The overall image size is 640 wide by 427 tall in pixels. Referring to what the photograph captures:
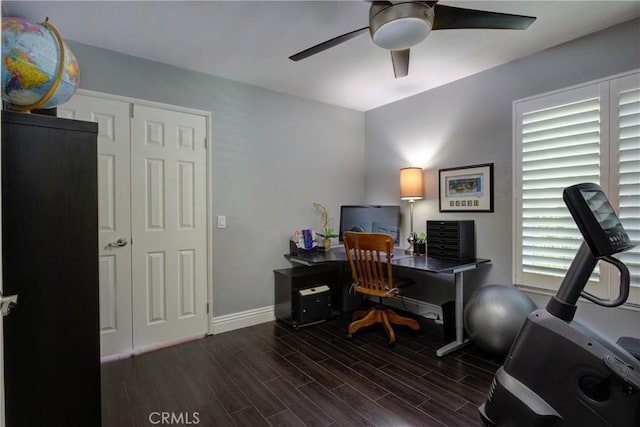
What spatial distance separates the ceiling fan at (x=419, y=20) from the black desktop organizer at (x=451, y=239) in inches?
64.5

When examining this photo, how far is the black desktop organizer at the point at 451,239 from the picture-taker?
2898 millimetres

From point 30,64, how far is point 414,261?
270 centimetres

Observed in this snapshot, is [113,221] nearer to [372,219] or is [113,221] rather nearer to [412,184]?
[372,219]

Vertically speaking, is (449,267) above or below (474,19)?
below

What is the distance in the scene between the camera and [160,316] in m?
2.78

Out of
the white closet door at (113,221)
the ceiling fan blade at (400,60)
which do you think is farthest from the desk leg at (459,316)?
the white closet door at (113,221)

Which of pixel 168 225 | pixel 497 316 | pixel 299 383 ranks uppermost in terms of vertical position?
pixel 168 225

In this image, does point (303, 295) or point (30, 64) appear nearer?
point (30, 64)

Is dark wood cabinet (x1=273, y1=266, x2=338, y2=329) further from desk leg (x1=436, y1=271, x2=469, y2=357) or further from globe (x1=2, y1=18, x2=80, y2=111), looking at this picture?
globe (x1=2, y1=18, x2=80, y2=111)

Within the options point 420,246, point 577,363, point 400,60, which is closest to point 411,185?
point 420,246

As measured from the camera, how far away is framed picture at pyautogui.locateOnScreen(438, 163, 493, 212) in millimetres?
2955

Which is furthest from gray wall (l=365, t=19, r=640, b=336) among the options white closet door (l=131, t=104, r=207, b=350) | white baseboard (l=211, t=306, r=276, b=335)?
white closet door (l=131, t=104, r=207, b=350)

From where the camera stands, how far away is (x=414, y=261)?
2.84m

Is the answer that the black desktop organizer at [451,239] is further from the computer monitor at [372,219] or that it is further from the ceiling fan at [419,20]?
the ceiling fan at [419,20]
